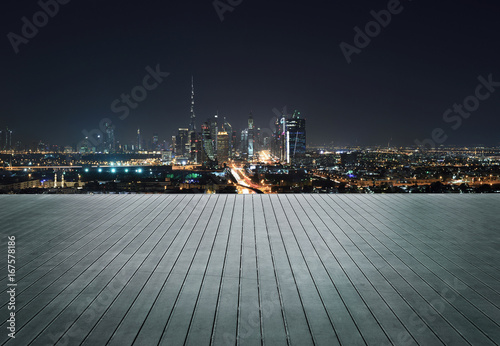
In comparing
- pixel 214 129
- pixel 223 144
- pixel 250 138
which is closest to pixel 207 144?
pixel 223 144

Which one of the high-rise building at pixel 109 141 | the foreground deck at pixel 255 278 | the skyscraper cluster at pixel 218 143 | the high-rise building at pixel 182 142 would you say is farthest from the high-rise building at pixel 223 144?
the foreground deck at pixel 255 278

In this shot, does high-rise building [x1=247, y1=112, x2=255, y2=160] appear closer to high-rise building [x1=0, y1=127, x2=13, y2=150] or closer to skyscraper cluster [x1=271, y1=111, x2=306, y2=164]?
skyscraper cluster [x1=271, y1=111, x2=306, y2=164]

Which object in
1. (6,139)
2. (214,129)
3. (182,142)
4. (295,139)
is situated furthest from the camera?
(214,129)

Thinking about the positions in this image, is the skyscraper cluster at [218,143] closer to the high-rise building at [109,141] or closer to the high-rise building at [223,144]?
the high-rise building at [223,144]

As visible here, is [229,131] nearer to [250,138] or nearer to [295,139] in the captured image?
[250,138]

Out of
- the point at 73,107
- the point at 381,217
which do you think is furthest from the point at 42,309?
the point at 73,107

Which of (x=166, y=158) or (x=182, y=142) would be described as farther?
(x=182, y=142)

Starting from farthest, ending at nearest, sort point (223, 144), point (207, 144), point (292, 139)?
point (223, 144) → point (207, 144) → point (292, 139)
